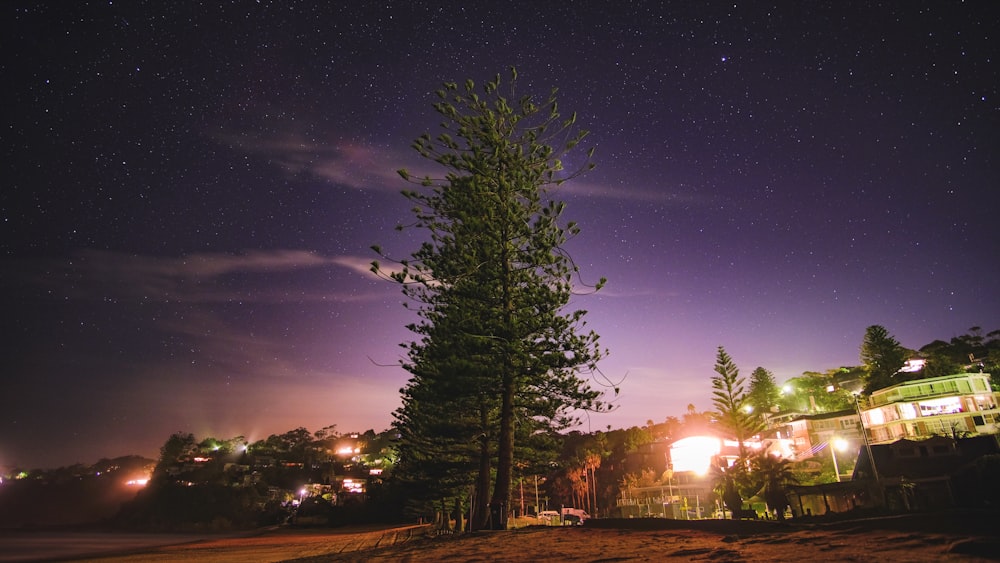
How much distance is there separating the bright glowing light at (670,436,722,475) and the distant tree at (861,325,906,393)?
1142 inches

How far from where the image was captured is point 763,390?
77250 millimetres

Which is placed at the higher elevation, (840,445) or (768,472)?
(840,445)

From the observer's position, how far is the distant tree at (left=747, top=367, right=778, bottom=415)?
73.5 meters

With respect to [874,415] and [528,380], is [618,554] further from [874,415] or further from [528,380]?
[874,415]

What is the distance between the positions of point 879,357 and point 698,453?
37929 millimetres

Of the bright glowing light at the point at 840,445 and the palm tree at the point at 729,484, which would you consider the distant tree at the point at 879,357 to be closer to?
the bright glowing light at the point at 840,445

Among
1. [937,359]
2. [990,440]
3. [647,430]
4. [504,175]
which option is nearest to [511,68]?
[504,175]

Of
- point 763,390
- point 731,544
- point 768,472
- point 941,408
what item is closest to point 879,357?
point 763,390

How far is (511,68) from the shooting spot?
12.7 meters

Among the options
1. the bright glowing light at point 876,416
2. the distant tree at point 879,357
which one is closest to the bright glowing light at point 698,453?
the bright glowing light at point 876,416

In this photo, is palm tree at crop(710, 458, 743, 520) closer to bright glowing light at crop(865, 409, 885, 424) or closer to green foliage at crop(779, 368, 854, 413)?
bright glowing light at crop(865, 409, 885, 424)

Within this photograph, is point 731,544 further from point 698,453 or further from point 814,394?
point 814,394

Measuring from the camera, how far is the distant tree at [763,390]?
7350cm

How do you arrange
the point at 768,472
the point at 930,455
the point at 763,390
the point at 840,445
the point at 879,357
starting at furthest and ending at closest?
1. the point at 763,390
2. the point at 879,357
3. the point at 840,445
4. the point at 768,472
5. the point at 930,455
